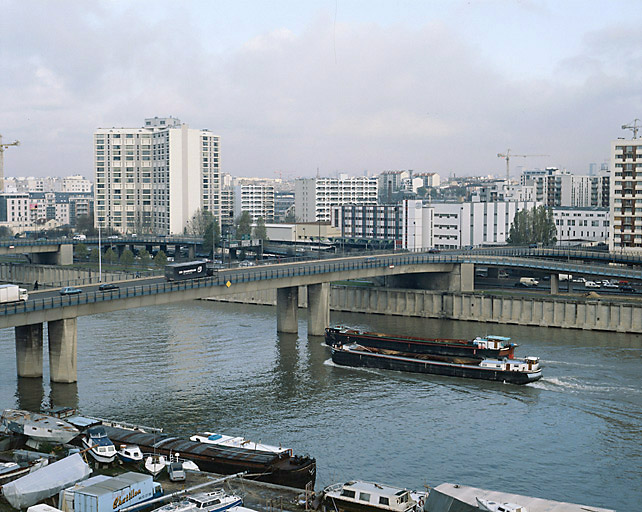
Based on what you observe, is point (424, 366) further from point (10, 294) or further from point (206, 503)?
point (206, 503)

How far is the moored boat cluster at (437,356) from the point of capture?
64500 millimetres

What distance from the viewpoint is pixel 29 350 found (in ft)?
209

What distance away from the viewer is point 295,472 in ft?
135

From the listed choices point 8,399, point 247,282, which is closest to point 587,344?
point 247,282

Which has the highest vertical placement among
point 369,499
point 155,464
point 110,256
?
point 110,256

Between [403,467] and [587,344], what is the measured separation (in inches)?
1596

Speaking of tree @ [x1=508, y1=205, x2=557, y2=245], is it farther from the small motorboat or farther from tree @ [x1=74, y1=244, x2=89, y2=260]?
the small motorboat

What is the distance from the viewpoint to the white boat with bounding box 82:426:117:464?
42.8m

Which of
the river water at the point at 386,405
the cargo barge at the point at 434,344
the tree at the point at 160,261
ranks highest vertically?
the tree at the point at 160,261

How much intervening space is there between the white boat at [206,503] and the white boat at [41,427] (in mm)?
13496

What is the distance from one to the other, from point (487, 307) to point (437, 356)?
2773 cm

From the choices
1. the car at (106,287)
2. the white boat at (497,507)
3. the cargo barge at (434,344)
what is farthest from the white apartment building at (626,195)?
the white boat at (497,507)

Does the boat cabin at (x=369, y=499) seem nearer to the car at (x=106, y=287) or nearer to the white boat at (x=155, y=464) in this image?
the white boat at (x=155, y=464)

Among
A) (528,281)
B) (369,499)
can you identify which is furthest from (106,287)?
(528,281)
